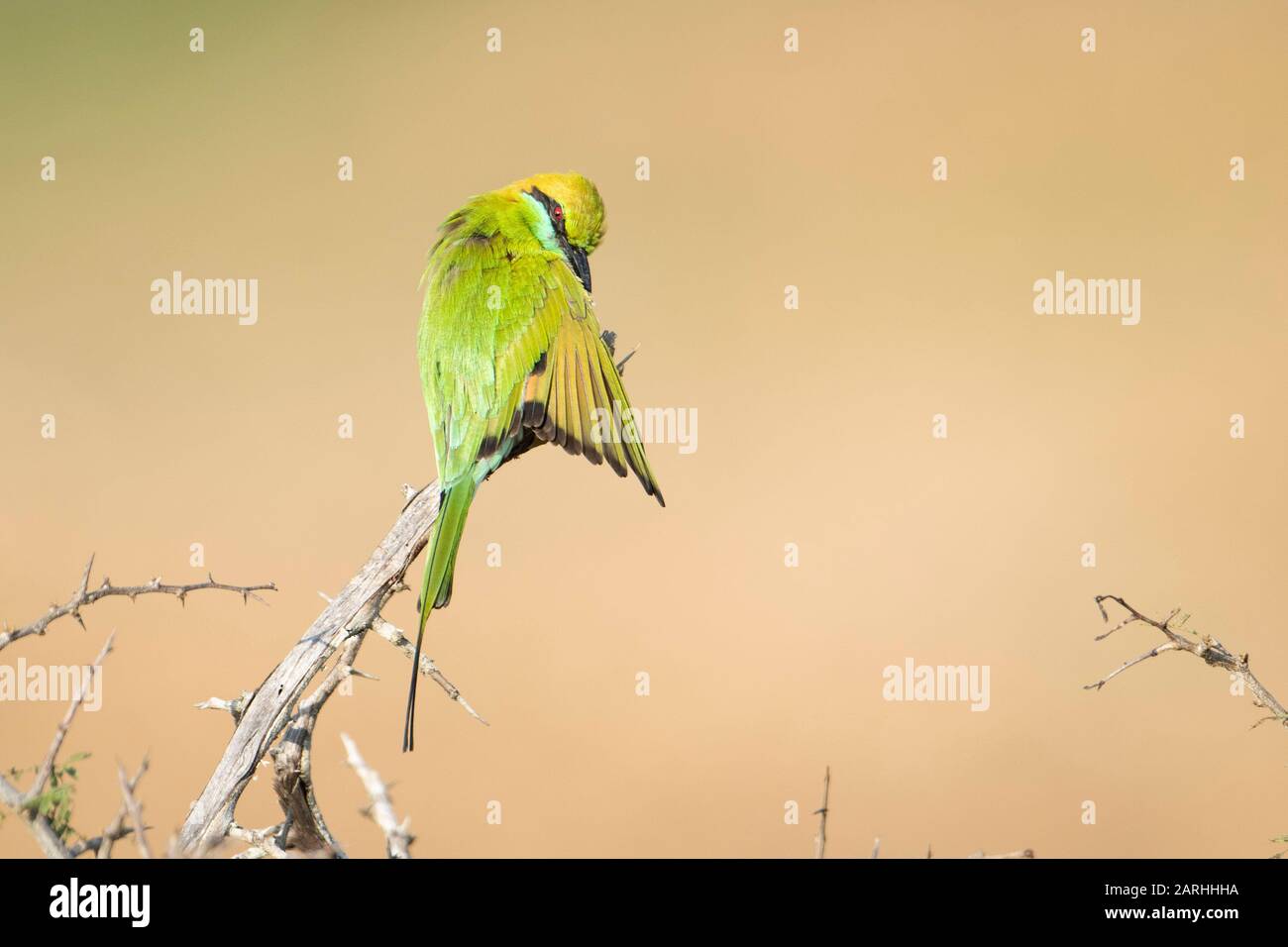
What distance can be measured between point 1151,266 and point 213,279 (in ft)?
36.0

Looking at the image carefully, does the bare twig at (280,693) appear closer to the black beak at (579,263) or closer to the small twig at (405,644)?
the small twig at (405,644)

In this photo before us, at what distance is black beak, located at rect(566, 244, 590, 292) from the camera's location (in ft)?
15.9

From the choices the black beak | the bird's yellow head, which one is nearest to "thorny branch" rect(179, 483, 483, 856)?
the black beak

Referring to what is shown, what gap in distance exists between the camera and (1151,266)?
1343cm

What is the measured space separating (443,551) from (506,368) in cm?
83

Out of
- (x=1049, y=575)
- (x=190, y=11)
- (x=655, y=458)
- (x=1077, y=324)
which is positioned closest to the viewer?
(x=1049, y=575)

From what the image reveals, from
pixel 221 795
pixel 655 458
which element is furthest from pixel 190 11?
pixel 221 795

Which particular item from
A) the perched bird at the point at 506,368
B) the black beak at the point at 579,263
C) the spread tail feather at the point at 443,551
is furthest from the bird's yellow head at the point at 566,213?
the spread tail feather at the point at 443,551

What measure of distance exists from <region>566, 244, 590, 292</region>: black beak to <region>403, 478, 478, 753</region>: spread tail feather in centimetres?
130

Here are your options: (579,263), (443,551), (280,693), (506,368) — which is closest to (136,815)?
(280,693)

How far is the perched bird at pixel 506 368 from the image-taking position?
4023 mm

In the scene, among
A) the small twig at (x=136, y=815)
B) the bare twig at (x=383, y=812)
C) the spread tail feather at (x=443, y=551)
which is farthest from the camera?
the spread tail feather at (x=443, y=551)
